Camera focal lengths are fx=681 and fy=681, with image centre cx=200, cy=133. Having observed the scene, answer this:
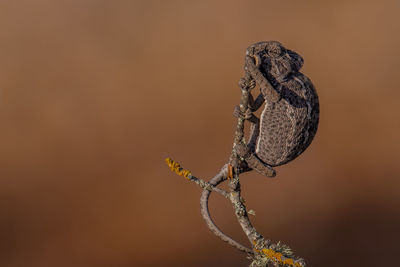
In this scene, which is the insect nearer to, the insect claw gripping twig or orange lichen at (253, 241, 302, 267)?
the insect claw gripping twig

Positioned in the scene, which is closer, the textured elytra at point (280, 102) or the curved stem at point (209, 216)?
the textured elytra at point (280, 102)

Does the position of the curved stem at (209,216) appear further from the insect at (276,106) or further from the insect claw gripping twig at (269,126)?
the insect at (276,106)

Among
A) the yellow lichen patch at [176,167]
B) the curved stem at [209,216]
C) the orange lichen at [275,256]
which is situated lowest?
the orange lichen at [275,256]

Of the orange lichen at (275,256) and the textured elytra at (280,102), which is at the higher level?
the textured elytra at (280,102)

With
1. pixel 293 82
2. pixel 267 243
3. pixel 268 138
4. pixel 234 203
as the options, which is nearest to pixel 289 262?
pixel 267 243

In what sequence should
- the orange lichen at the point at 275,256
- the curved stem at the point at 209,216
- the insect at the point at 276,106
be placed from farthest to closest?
the curved stem at the point at 209,216
the orange lichen at the point at 275,256
the insect at the point at 276,106

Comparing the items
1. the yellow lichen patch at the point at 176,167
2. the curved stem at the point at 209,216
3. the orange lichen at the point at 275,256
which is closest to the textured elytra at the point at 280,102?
the curved stem at the point at 209,216

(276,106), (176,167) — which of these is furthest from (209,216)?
(276,106)
